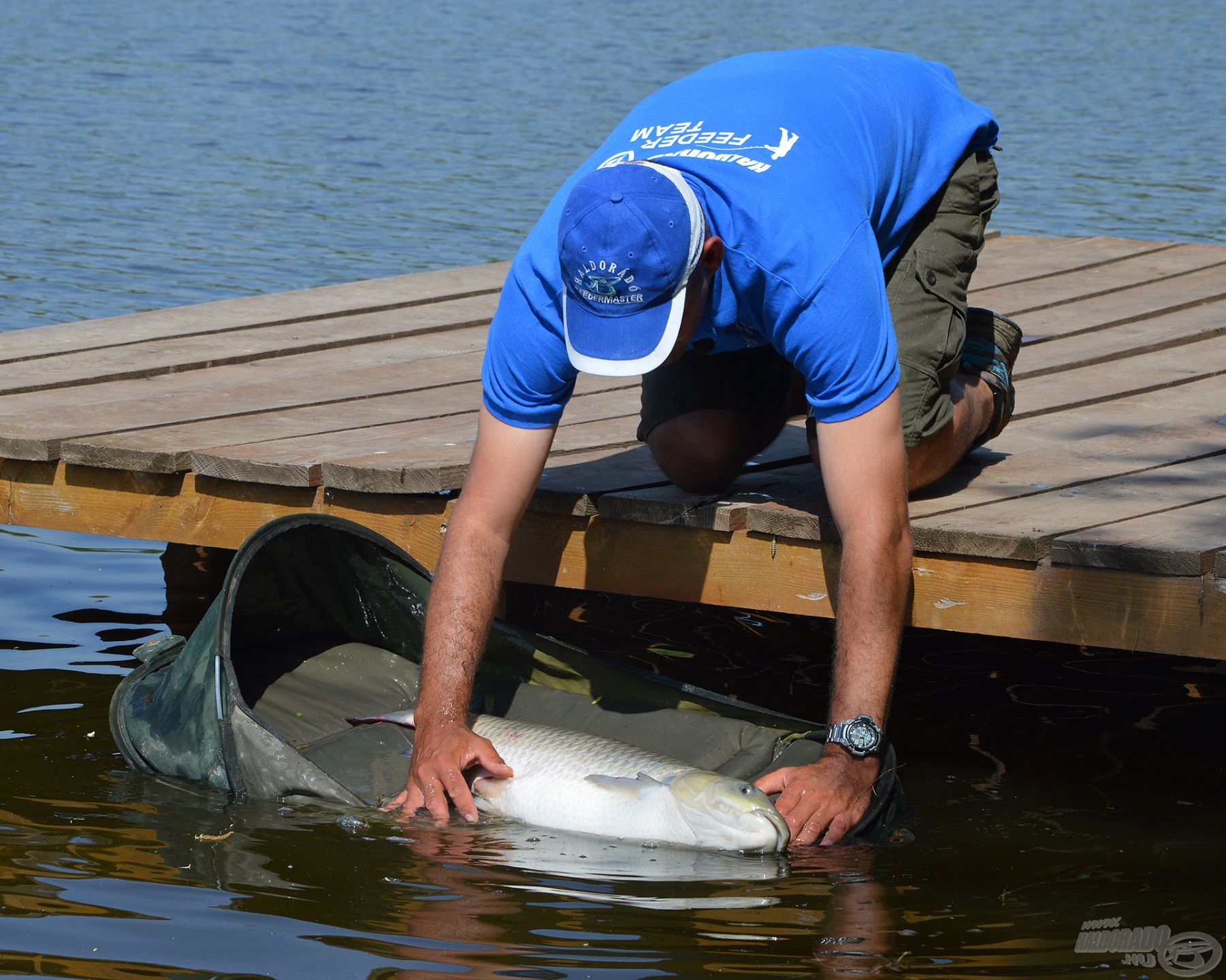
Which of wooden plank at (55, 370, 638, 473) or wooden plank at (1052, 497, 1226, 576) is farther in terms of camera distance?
wooden plank at (55, 370, 638, 473)

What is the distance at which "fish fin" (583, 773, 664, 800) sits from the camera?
4332 millimetres

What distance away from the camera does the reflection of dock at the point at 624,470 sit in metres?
4.66

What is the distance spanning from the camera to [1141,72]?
78.2 ft

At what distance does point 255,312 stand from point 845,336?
468 centimetres

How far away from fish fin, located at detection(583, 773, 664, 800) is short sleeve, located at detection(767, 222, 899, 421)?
993mm

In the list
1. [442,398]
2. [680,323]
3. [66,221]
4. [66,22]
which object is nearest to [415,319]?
[442,398]

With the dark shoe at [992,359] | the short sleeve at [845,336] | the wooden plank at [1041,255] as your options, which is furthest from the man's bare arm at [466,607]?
the wooden plank at [1041,255]

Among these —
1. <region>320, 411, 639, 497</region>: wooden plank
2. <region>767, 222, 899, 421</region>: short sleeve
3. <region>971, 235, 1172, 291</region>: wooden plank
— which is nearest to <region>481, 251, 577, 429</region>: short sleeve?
<region>767, 222, 899, 421</region>: short sleeve

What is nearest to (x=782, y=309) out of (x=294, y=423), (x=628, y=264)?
(x=628, y=264)

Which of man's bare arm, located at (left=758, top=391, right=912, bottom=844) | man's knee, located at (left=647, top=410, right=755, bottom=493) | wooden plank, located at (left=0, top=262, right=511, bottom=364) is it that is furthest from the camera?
wooden plank, located at (left=0, top=262, right=511, bottom=364)

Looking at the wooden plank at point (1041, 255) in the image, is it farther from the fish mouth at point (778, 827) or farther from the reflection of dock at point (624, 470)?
the fish mouth at point (778, 827)

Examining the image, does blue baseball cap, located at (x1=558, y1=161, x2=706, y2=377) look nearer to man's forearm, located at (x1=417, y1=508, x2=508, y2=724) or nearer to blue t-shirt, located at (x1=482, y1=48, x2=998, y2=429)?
blue t-shirt, located at (x1=482, y1=48, x2=998, y2=429)

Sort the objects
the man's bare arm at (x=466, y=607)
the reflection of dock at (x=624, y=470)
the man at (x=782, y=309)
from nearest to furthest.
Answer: the man at (x=782, y=309), the man's bare arm at (x=466, y=607), the reflection of dock at (x=624, y=470)

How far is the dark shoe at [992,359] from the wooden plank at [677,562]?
0.77 m
